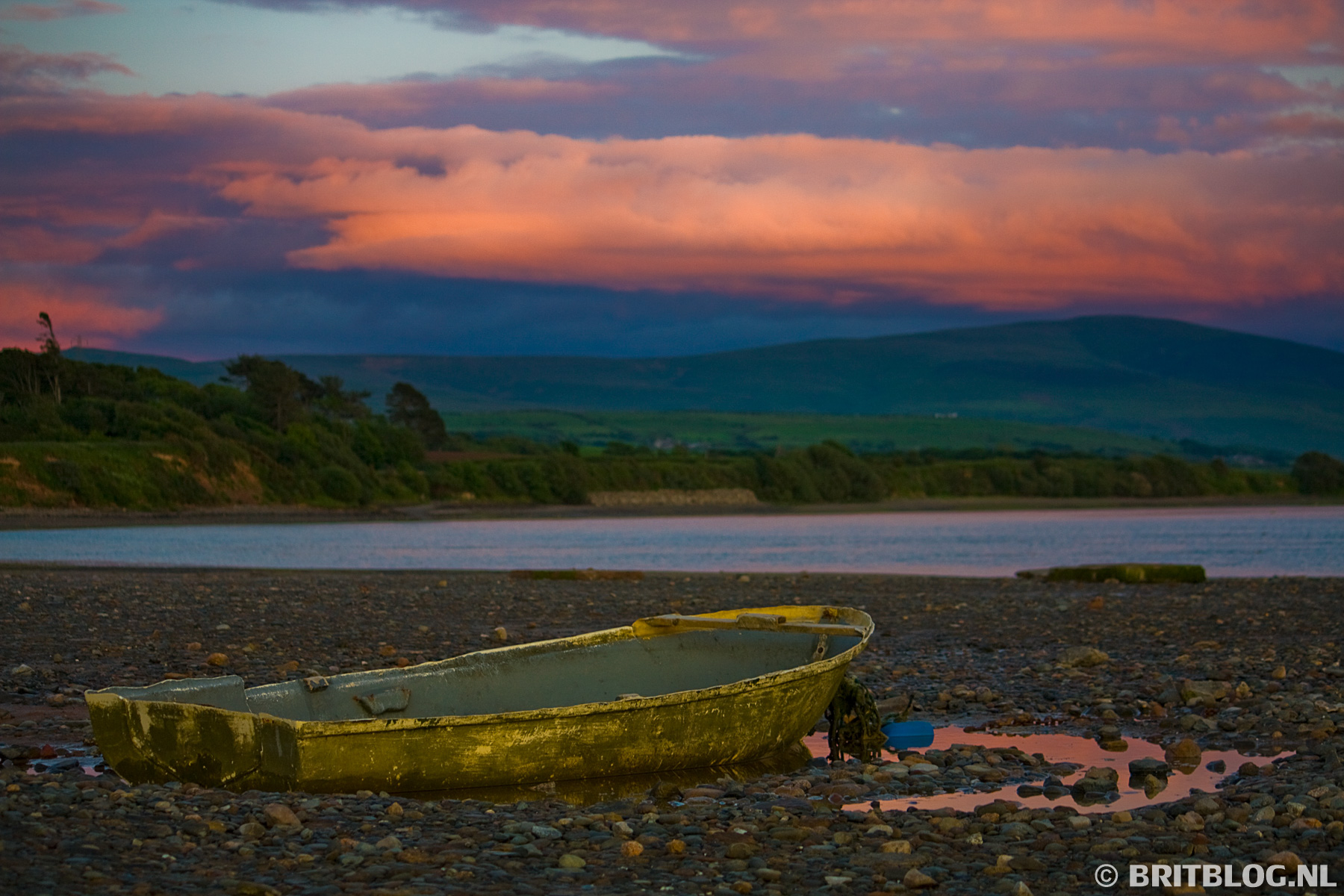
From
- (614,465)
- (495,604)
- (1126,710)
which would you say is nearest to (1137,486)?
(614,465)

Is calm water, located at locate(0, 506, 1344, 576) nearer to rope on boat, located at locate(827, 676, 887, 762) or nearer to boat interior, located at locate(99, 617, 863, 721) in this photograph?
boat interior, located at locate(99, 617, 863, 721)

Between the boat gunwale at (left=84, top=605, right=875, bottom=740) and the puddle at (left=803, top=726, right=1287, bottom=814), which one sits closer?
the boat gunwale at (left=84, top=605, right=875, bottom=740)

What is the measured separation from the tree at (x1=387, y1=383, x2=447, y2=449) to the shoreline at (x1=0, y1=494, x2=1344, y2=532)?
21488mm

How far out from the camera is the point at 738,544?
2384 inches

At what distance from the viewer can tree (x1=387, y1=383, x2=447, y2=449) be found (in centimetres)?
→ 11688

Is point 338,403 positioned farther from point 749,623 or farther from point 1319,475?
point 749,623

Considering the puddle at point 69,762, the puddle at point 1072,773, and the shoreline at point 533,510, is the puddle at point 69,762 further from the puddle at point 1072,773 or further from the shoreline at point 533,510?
the shoreline at point 533,510

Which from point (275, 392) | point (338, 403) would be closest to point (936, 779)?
point (275, 392)

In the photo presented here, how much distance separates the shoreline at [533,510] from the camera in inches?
2685

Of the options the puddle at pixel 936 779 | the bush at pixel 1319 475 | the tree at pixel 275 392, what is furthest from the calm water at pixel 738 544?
the bush at pixel 1319 475

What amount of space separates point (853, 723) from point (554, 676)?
294 centimetres

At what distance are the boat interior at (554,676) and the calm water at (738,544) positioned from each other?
26620 mm

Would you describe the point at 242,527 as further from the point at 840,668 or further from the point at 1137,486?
the point at 1137,486

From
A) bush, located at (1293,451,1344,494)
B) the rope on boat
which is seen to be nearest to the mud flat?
the rope on boat
